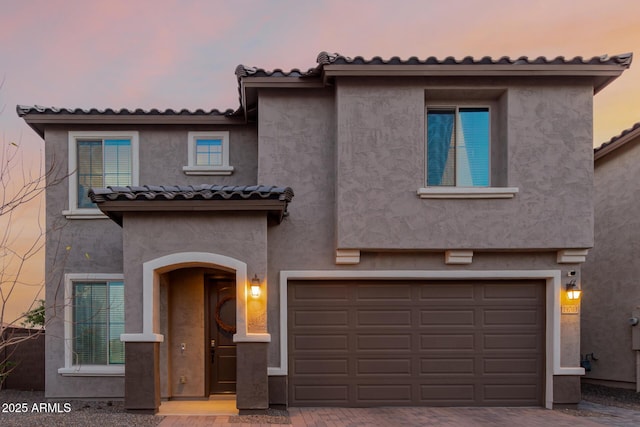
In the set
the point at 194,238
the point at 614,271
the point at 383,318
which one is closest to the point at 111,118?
the point at 194,238

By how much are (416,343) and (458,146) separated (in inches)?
152

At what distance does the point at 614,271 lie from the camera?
38.2 ft

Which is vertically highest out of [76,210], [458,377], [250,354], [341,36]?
[341,36]

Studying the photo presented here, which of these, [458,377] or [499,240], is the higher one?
[499,240]

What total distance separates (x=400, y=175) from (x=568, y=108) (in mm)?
3372

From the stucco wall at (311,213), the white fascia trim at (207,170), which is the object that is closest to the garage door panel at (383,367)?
the stucco wall at (311,213)

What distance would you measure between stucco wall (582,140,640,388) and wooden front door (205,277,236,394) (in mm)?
8940

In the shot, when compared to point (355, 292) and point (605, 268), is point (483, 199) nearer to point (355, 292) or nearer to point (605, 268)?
point (355, 292)

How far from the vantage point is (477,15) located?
11.4 m

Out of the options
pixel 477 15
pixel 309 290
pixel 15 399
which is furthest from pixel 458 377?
pixel 15 399

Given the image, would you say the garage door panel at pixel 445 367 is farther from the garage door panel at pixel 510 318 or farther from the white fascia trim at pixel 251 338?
the white fascia trim at pixel 251 338

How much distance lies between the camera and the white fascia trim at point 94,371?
9477mm

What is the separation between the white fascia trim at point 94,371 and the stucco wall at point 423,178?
5145mm

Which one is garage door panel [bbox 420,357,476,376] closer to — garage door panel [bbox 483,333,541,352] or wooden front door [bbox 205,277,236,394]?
garage door panel [bbox 483,333,541,352]
